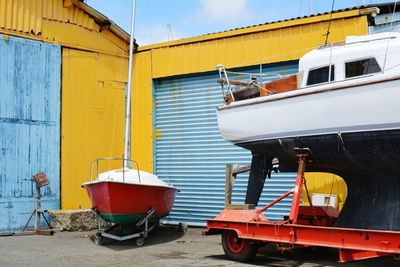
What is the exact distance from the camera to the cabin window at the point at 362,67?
8156mm

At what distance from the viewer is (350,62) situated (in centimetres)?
845

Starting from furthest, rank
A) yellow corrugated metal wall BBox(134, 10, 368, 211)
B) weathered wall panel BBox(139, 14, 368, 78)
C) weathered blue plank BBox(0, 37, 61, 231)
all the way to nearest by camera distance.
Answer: weathered blue plank BBox(0, 37, 61, 231)
weathered wall panel BBox(139, 14, 368, 78)
yellow corrugated metal wall BBox(134, 10, 368, 211)

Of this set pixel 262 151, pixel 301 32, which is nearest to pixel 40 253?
pixel 262 151

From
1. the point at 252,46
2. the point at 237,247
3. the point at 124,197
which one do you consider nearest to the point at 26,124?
the point at 124,197

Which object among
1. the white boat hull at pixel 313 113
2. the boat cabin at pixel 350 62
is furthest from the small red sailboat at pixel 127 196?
the boat cabin at pixel 350 62

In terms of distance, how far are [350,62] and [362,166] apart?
1.62m

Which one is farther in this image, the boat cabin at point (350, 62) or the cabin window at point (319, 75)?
the cabin window at point (319, 75)

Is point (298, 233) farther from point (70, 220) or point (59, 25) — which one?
point (59, 25)

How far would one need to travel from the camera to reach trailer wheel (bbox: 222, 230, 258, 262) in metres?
9.25

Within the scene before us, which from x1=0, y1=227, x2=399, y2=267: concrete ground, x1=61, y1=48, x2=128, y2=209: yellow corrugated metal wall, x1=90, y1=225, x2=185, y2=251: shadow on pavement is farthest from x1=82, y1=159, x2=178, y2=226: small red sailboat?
x1=61, y1=48, x2=128, y2=209: yellow corrugated metal wall

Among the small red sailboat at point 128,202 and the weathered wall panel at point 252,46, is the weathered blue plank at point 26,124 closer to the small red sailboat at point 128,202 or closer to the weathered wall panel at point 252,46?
the small red sailboat at point 128,202

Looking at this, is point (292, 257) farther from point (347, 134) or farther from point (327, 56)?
point (327, 56)

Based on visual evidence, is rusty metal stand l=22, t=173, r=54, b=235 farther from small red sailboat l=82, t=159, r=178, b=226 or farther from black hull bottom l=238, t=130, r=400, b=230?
black hull bottom l=238, t=130, r=400, b=230

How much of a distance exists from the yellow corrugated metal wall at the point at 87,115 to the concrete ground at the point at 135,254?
1.91m
